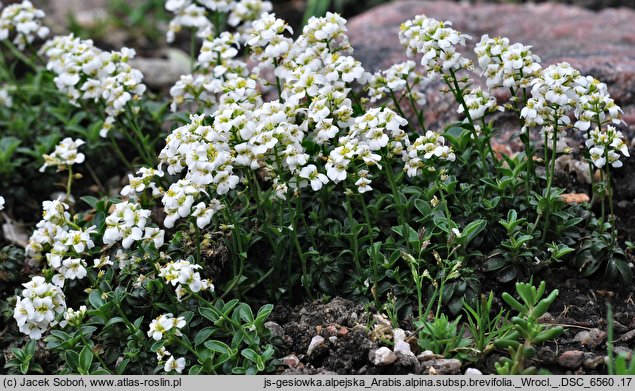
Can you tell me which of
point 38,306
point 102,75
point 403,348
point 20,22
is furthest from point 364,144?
point 20,22

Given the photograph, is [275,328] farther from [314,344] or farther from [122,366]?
[122,366]

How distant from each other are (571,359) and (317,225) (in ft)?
4.03

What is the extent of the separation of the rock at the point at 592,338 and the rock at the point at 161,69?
3.61 meters

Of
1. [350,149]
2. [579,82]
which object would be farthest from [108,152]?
[579,82]

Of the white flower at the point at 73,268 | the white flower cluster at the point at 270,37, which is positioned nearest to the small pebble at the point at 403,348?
the white flower at the point at 73,268

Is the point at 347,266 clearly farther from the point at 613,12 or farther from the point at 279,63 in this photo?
the point at 613,12

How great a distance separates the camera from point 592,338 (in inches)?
129

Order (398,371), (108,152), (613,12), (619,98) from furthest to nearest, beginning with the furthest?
(613,12), (108,152), (619,98), (398,371)

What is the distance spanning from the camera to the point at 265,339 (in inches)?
131

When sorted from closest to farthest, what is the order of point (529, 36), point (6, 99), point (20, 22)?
point (20, 22)
point (6, 99)
point (529, 36)

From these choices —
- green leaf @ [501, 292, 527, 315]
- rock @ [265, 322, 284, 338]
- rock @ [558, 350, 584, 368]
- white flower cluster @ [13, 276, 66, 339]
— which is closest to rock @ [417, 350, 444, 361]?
green leaf @ [501, 292, 527, 315]

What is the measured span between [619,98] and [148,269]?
9.00 feet

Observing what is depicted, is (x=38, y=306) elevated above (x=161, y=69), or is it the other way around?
(x=38, y=306)

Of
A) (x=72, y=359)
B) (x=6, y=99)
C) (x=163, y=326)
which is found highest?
(x=163, y=326)
